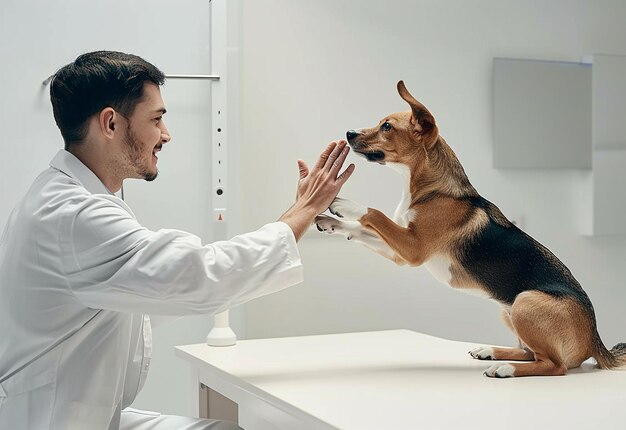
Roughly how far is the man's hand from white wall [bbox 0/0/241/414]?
1.39 m

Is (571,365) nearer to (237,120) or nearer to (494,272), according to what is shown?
(494,272)

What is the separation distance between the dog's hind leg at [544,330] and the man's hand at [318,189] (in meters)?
0.48

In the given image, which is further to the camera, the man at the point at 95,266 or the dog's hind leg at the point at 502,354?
the dog's hind leg at the point at 502,354

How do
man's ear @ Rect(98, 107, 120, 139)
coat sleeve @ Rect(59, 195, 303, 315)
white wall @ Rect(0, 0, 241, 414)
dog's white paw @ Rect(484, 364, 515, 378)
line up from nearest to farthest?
coat sleeve @ Rect(59, 195, 303, 315) < dog's white paw @ Rect(484, 364, 515, 378) < man's ear @ Rect(98, 107, 120, 139) < white wall @ Rect(0, 0, 241, 414)

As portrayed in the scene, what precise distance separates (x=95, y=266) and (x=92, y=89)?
1.49ft

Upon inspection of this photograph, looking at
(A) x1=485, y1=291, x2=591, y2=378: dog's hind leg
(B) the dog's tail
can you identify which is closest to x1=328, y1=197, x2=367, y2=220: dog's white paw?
(A) x1=485, y1=291, x2=591, y2=378: dog's hind leg

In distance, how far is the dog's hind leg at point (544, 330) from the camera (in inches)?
66.4

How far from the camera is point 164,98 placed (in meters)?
3.12

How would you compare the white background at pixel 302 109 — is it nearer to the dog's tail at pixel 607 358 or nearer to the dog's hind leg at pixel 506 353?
the dog's hind leg at pixel 506 353

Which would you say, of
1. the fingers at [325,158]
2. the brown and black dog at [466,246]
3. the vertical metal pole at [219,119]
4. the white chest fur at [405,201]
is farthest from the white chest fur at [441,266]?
the vertical metal pole at [219,119]

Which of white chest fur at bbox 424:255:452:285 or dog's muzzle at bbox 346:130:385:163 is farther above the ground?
dog's muzzle at bbox 346:130:385:163

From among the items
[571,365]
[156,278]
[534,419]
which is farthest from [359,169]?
[534,419]

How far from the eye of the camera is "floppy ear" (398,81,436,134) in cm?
178

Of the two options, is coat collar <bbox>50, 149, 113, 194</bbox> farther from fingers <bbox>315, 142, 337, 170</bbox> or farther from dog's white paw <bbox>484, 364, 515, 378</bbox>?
dog's white paw <bbox>484, 364, 515, 378</bbox>
